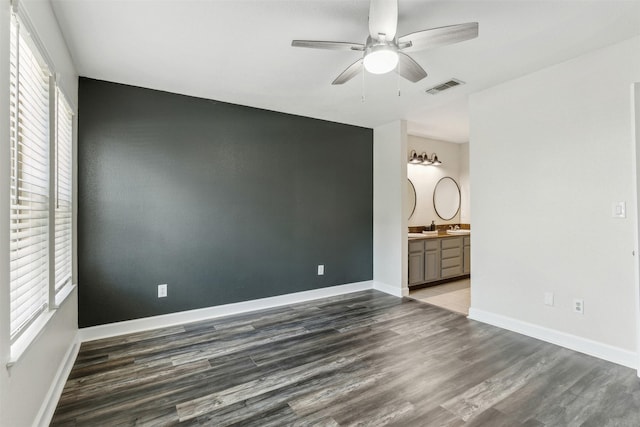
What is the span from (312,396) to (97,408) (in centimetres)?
133

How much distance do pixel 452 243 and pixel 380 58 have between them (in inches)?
157

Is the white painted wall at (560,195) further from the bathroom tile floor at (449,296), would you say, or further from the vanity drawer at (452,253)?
the vanity drawer at (452,253)

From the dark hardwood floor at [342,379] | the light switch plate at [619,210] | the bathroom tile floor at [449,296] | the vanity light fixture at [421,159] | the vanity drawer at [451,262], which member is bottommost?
the dark hardwood floor at [342,379]

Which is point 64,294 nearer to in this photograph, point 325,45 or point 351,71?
point 325,45

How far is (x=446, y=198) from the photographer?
6.01m

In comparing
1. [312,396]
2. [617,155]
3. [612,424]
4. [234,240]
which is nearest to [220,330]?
[234,240]

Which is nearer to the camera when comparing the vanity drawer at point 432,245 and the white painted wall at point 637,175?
the white painted wall at point 637,175

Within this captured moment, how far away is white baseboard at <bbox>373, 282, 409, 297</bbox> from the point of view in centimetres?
435

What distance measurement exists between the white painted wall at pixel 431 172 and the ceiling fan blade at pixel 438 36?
3.69 metres

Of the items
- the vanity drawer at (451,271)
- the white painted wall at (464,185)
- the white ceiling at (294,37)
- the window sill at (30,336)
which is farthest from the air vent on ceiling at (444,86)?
the window sill at (30,336)

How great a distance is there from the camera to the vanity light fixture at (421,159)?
17.8 ft

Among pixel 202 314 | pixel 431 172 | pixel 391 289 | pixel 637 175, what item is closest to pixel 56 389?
pixel 202 314

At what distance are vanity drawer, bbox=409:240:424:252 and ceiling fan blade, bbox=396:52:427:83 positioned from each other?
277 centimetres

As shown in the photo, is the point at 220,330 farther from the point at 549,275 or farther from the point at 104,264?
the point at 549,275
